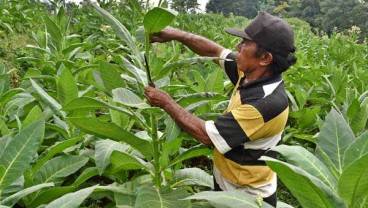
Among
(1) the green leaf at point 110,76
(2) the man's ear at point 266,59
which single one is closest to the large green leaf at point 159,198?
(1) the green leaf at point 110,76

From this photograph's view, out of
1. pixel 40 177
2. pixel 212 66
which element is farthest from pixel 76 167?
pixel 212 66

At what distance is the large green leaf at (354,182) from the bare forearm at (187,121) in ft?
3.02

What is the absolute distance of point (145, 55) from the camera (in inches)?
88.0

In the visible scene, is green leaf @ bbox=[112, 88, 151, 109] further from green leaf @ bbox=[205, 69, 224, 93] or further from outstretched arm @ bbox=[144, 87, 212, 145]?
green leaf @ bbox=[205, 69, 224, 93]

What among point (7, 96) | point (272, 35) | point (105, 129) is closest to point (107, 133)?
point (105, 129)

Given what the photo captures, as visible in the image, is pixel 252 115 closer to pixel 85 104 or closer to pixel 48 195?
pixel 85 104

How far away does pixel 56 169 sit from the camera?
100 inches

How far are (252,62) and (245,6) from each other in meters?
73.8

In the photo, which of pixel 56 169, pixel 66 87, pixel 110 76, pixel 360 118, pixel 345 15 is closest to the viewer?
pixel 110 76

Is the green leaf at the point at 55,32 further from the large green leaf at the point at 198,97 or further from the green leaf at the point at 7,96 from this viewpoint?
the large green leaf at the point at 198,97

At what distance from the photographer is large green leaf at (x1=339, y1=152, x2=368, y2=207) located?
1.47 meters

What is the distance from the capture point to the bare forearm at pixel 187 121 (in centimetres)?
236

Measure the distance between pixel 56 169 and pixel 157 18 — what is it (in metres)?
1.02

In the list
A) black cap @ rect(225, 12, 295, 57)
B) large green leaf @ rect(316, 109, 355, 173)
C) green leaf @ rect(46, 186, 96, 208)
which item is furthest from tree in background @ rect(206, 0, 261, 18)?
green leaf @ rect(46, 186, 96, 208)
